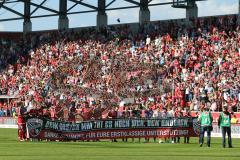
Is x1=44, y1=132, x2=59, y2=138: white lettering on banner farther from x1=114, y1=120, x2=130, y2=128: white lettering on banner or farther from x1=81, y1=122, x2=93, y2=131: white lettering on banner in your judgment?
x1=114, y1=120, x2=130, y2=128: white lettering on banner

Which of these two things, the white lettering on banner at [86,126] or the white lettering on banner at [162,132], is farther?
the white lettering on banner at [162,132]

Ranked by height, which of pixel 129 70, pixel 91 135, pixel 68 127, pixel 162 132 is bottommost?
pixel 91 135

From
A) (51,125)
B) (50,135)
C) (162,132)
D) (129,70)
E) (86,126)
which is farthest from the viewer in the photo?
(129,70)

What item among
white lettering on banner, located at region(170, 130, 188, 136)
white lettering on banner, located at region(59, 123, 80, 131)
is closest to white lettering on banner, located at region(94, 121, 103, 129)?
white lettering on banner, located at region(59, 123, 80, 131)

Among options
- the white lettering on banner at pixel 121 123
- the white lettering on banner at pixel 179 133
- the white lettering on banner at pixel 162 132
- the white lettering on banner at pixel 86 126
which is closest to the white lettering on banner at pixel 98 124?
the white lettering on banner at pixel 86 126

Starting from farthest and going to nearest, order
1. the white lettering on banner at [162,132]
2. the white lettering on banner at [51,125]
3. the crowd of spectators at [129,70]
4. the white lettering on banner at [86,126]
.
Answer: the crowd of spectators at [129,70], the white lettering on banner at [162,132], the white lettering on banner at [86,126], the white lettering on banner at [51,125]

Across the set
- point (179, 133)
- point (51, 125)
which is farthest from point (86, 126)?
point (179, 133)

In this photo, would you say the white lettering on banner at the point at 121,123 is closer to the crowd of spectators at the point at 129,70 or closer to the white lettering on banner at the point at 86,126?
the white lettering on banner at the point at 86,126

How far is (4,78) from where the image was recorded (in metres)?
65.0

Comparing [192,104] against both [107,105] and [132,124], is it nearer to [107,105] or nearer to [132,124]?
[107,105]

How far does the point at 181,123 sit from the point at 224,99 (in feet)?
32.3

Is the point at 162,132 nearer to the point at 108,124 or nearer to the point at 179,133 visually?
the point at 179,133

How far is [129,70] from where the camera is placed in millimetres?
52531

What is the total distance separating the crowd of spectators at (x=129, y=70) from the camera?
4509 cm
